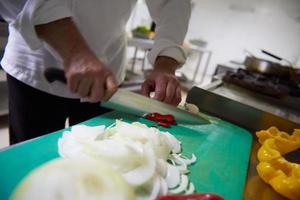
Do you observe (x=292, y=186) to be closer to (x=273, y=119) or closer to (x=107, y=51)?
(x=273, y=119)

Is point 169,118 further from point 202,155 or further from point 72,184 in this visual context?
point 72,184

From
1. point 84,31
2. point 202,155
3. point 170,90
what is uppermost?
point 84,31

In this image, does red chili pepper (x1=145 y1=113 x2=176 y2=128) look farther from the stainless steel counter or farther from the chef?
the stainless steel counter

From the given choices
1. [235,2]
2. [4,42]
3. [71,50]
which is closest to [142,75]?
[4,42]

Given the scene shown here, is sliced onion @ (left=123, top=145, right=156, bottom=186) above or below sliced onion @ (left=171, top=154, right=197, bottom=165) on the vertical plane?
above

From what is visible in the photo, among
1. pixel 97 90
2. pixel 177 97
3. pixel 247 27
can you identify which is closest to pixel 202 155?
pixel 177 97

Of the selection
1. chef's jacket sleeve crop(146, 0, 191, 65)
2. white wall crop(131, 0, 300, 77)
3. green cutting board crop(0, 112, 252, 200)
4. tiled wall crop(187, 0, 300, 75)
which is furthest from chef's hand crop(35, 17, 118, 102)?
tiled wall crop(187, 0, 300, 75)

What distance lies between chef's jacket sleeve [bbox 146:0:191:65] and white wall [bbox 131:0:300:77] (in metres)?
2.59

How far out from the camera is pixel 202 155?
654mm

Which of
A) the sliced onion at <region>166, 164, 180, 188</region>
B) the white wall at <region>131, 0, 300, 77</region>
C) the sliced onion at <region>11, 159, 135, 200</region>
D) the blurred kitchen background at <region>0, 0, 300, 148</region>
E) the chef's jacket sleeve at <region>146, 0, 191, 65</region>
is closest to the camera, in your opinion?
the sliced onion at <region>11, 159, 135, 200</region>

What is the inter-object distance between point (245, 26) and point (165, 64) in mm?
3519

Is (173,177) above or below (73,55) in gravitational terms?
below

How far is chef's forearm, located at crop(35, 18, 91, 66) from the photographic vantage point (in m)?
→ 0.54

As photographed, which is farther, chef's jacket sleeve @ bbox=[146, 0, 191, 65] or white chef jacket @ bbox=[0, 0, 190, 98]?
chef's jacket sleeve @ bbox=[146, 0, 191, 65]
